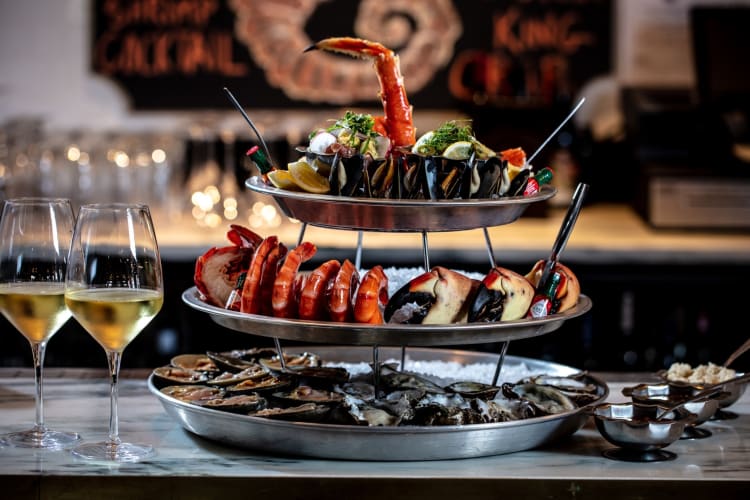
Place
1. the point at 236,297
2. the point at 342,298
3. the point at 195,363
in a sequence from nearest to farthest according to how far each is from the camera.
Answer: the point at 342,298
the point at 236,297
the point at 195,363

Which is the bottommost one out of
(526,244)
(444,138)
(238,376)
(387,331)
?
(526,244)

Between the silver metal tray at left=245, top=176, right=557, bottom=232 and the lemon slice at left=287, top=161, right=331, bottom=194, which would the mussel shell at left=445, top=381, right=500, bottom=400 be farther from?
the lemon slice at left=287, top=161, right=331, bottom=194

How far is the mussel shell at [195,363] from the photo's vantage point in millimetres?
1764

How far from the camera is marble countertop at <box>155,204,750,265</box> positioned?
3.50 m

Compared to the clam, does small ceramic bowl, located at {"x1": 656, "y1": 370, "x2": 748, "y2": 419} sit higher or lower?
lower

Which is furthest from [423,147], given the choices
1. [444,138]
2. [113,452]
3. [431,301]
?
[113,452]

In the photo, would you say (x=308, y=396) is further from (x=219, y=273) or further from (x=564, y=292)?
(x=564, y=292)

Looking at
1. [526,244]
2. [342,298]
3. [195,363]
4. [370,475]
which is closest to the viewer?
[370,475]

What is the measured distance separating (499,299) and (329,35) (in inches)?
117

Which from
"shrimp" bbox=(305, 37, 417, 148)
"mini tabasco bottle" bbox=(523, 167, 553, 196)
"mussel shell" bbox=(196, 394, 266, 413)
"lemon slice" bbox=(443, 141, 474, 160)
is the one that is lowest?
"mussel shell" bbox=(196, 394, 266, 413)

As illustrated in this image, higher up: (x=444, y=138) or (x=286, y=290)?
(x=444, y=138)

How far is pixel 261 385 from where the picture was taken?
158 cm

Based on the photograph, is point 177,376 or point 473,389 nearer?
point 473,389

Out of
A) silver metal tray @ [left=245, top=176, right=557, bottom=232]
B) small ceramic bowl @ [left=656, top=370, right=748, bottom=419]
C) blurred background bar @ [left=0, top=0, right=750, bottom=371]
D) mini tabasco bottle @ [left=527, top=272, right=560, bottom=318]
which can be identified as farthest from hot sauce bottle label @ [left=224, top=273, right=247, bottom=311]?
blurred background bar @ [left=0, top=0, right=750, bottom=371]
